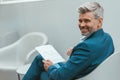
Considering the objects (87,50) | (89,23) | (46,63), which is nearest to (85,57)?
(87,50)

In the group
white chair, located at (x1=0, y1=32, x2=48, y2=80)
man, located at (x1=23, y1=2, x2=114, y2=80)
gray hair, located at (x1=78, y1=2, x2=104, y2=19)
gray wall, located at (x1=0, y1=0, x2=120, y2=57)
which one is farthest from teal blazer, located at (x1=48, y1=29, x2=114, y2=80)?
white chair, located at (x1=0, y1=32, x2=48, y2=80)

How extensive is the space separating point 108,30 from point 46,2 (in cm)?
99

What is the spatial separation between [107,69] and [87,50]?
0.20 meters

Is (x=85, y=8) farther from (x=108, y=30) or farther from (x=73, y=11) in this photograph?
(x=73, y=11)

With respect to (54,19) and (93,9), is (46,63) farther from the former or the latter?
(54,19)

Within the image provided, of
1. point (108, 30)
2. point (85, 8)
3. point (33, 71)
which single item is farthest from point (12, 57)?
point (85, 8)

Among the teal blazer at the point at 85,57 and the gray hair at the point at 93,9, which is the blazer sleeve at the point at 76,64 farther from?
the gray hair at the point at 93,9

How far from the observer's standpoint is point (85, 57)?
6.30 feet

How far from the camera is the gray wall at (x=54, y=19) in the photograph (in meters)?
2.92

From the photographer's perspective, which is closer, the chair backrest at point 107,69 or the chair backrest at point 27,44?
the chair backrest at point 107,69

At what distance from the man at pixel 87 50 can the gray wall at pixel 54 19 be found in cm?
84

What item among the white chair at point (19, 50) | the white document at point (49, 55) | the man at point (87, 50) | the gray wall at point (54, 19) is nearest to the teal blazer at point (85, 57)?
the man at point (87, 50)

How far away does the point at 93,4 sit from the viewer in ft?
6.71

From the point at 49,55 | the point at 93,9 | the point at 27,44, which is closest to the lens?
the point at 93,9
